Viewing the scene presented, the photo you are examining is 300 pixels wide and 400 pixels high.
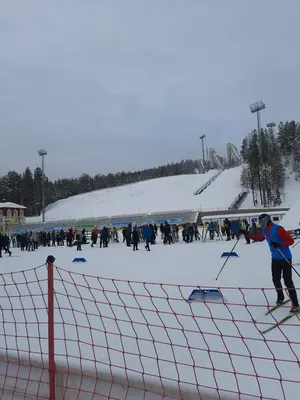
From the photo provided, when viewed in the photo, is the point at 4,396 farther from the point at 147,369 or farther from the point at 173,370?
the point at 173,370

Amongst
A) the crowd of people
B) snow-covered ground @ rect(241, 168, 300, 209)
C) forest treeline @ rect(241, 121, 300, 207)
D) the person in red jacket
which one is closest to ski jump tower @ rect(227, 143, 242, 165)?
forest treeline @ rect(241, 121, 300, 207)

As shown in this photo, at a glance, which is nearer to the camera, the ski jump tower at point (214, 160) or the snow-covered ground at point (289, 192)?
the snow-covered ground at point (289, 192)

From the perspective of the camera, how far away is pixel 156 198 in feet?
256

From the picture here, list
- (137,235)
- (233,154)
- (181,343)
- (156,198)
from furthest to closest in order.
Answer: (233,154), (156,198), (137,235), (181,343)

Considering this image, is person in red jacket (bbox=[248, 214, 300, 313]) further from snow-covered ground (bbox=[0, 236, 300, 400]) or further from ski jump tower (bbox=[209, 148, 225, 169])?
ski jump tower (bbox=[209, 148, 225, 169])

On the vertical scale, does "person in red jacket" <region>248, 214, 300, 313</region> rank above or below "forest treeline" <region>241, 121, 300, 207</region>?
below

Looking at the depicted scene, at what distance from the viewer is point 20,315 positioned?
557cm

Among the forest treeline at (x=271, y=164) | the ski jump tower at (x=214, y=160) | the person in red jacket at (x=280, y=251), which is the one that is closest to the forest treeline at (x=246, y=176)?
the forest treeline at (x=271, y=164)

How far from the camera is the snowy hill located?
68.1 m

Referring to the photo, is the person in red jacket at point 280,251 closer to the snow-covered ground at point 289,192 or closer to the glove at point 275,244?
the glove at point 275,244

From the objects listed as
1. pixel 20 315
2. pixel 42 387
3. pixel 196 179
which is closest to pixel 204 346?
pixel 42 387

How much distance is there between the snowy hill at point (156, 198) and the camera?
224 ft

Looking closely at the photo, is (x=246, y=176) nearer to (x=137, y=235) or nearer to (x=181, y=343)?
(x=137, y=235)

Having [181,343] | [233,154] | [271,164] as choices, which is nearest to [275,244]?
[181,343]
